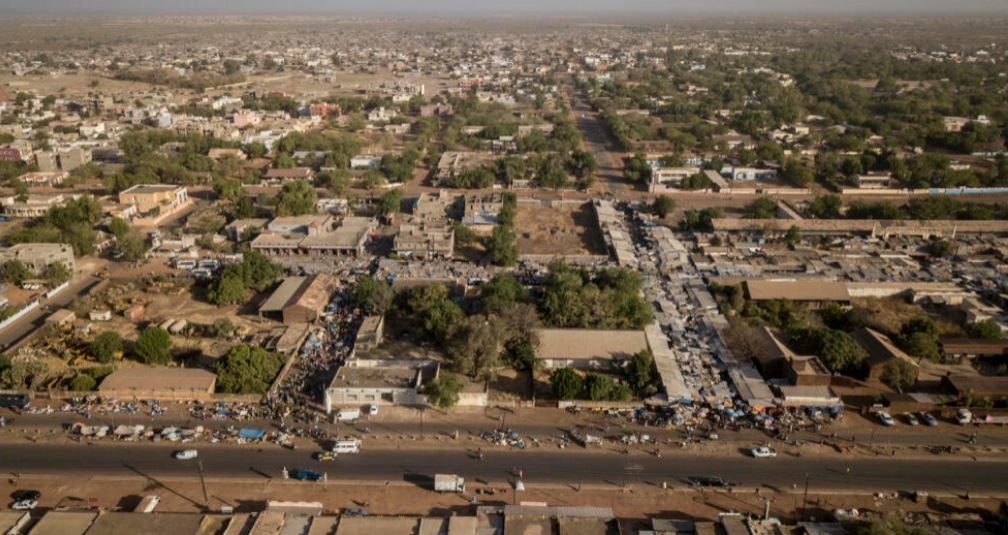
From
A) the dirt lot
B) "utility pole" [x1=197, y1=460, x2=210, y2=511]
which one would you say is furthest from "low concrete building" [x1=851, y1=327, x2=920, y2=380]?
"utility pole" [x1=197, y1=460, x2=210, y2=511]

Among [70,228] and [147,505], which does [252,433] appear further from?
[70,228]

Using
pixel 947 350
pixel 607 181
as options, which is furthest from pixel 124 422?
pixel 607 181

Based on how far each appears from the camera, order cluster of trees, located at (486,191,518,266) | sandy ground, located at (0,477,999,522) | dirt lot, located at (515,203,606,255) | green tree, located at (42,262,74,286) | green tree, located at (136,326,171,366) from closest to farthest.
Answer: sandy ground, located at (0,477,999,522), green tree, located at (136,326,171,366), green tree, located at (42,262,74,286), cluster of trees, located at (486,191,518,266), dirt lot, located at (515,203,606,255)

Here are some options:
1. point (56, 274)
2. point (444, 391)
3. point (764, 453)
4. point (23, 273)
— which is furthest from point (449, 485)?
point (23, 273)

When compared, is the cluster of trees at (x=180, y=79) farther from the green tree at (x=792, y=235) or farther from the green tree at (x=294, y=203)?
the green tree at (x=792, y=235)

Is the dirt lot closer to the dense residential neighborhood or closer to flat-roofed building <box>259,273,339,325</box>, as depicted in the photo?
the dense residential neighborhood

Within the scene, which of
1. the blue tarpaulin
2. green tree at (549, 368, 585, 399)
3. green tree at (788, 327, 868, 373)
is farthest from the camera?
green tree at (788, 327, 868, 373)

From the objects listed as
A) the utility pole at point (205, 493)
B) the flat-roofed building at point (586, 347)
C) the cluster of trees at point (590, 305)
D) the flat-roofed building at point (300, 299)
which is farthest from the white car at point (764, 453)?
the flat-roofed building at point (300, 299)

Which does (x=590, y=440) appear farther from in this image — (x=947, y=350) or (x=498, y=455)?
(x=947, y=350)
